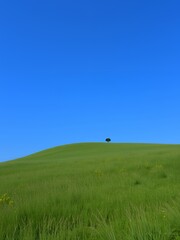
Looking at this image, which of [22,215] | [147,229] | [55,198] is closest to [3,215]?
[22,215]

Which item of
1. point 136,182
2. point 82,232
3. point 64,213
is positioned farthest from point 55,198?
point 136,182

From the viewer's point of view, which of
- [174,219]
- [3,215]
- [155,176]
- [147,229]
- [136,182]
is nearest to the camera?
[147,229]

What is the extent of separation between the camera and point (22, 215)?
200 inches

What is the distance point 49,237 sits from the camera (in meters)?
3.70

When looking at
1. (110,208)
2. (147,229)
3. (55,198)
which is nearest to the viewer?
(147,229)

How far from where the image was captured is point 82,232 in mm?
4188

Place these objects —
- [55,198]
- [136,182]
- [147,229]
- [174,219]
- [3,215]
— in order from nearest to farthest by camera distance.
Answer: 1. [147,229]
2. [174,219]
3. [3,215]
4. [55,198]
5. [136,182]

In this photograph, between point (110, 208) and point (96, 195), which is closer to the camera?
point (110, 208)

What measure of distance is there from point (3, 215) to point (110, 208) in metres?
1.95

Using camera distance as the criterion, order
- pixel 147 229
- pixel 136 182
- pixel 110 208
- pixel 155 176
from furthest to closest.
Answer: pixel 155 176 → pixel 136 182 → pixel 110 208 → pixel 147 229

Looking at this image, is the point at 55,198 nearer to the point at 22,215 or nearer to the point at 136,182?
the point at 22,215

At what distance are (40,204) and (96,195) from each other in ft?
4.87

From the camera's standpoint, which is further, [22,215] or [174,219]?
[22,215]

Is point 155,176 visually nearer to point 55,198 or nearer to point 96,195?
point 96,195
